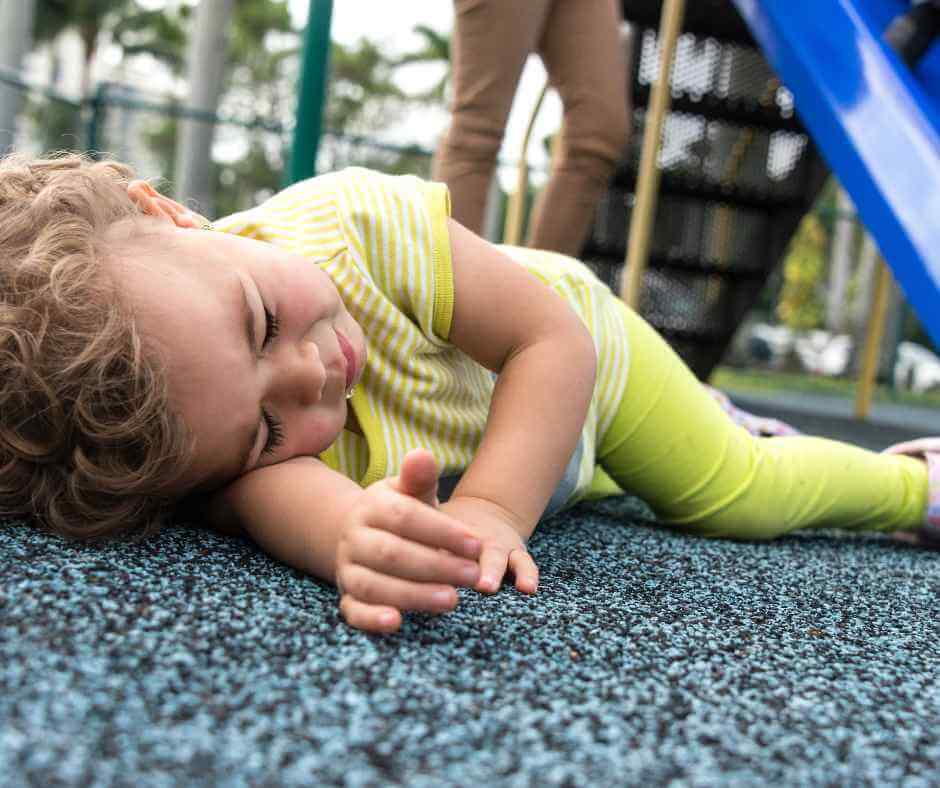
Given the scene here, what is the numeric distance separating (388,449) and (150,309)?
320 millimetres

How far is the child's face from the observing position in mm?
758

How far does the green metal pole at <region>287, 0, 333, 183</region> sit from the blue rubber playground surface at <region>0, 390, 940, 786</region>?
1699 millimetres

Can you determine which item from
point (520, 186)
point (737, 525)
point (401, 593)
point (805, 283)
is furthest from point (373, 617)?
point (805, 283)

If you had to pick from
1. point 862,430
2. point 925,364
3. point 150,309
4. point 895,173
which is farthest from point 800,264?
point 150,309

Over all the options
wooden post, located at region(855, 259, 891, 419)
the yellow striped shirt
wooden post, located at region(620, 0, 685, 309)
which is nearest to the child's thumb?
the yellow striped shirt

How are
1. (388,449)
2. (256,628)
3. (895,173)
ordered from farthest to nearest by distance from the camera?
(895,173) < (388,449) < (256,628)

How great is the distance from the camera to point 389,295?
1.03m

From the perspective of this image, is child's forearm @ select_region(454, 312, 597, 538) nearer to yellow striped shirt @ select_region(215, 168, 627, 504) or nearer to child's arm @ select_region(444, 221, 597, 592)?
child's arm @ select_region(444, 221, 597, 592)

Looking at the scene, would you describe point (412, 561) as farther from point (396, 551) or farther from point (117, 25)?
point (117, 25)

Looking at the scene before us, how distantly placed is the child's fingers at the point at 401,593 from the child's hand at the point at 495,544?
0.27ft

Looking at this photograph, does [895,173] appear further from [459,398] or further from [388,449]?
[388,449]

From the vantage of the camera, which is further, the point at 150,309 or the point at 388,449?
the point at 388,449

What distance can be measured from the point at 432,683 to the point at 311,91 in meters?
2.08

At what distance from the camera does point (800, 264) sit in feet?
55.1
